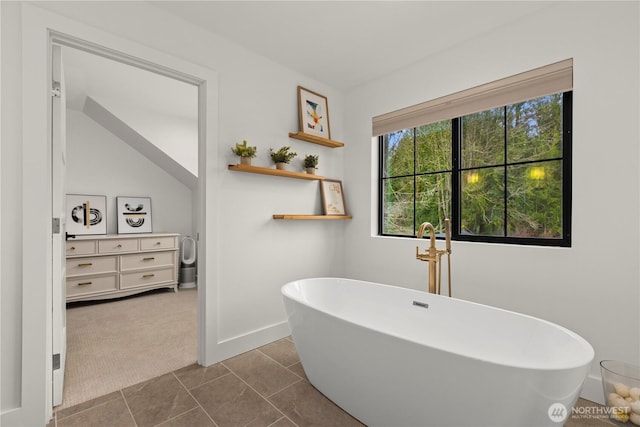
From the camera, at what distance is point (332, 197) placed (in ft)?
10.1

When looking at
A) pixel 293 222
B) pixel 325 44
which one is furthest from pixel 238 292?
pixel 325 44

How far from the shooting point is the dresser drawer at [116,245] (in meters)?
3.71

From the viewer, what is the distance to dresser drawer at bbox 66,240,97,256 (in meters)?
3.52

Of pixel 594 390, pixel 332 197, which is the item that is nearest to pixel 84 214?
pixel 332 197

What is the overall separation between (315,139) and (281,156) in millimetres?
447

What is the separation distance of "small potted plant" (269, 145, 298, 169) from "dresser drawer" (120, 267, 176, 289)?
2.62m

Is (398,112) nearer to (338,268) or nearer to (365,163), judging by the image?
(365,163)

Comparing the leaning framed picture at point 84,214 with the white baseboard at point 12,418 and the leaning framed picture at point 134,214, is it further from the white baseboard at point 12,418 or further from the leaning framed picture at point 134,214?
the white baseboard at point 12,418

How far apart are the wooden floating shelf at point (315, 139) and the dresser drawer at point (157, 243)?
256 cm

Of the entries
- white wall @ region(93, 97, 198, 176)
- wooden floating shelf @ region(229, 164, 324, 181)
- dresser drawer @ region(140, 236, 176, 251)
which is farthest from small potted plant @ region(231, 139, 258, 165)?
dresser drawer @ region(140, 236, 176, 251)

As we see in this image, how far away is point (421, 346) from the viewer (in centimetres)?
126

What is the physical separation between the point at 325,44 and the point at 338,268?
204 centimetres

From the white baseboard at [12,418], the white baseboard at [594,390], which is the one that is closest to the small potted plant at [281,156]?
the white baseboard at [12,418]

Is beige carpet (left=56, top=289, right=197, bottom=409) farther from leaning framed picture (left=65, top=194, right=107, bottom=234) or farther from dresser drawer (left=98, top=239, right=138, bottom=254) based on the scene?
leaning framed picture (left=65, top=194, right=107, bottom=234)
